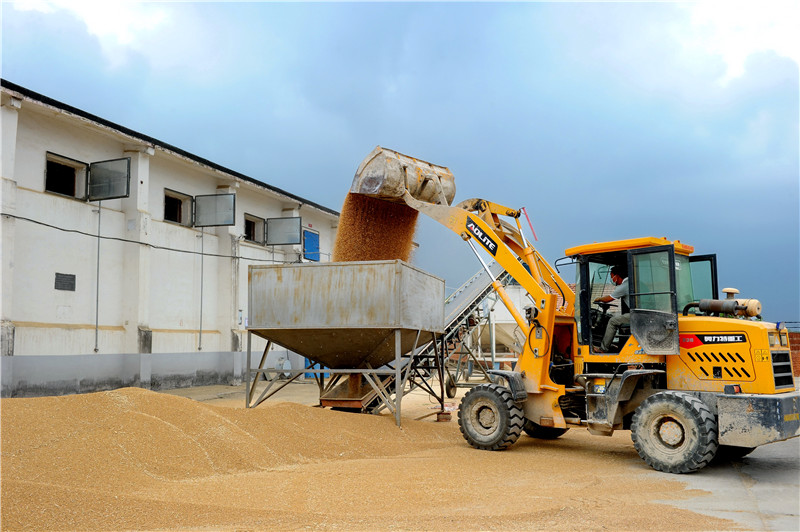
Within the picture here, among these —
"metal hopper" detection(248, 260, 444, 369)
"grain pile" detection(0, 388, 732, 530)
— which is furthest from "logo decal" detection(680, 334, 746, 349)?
"metal hopper" detection(248, 260, 444, 369)

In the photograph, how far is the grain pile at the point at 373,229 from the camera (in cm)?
1147

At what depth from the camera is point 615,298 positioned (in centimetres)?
858

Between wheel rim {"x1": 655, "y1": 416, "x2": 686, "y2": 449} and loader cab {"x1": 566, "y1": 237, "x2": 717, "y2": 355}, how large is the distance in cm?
82

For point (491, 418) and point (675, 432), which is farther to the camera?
point (491, 418)

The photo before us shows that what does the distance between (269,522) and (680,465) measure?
480 centimetres

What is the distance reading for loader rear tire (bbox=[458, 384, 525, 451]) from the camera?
8.97 m

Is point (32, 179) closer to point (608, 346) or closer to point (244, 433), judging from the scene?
point (244, 433)

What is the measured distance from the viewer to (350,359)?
1212 cm

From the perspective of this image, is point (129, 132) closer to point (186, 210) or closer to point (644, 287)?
point (186, 210)

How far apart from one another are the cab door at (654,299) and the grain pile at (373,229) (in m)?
4.75

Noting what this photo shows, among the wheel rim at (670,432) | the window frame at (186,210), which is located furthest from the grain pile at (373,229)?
the window frame at (186,210)

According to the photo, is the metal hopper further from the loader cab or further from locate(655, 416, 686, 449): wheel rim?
locate(655, 416, 686, 449): wheel rim

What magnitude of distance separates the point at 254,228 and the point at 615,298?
16.5 meters

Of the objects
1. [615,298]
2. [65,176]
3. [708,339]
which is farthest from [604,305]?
[65,176]
